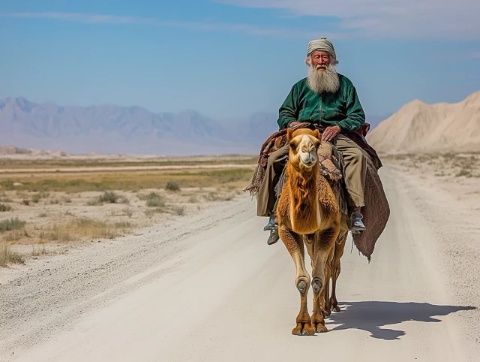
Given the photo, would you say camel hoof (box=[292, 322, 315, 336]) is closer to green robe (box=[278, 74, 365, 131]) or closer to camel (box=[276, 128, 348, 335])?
camel (box=[276, 128, 348, 335])

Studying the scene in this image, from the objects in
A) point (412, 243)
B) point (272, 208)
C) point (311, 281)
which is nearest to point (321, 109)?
point (272, 208)

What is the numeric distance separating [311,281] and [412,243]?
29.6 ft

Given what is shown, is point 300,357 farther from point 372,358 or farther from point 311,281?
point 311,281

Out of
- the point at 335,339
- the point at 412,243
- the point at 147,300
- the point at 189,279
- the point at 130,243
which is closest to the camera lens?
the point at 335,339

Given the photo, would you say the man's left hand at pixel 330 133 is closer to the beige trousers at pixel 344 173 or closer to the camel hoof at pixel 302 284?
the beige trousers at pixel 344 173

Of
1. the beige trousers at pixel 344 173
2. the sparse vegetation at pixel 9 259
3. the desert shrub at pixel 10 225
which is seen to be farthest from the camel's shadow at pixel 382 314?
the desert shrub at pixel 10 225

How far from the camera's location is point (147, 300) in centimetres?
1108

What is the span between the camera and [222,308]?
34.0 ft

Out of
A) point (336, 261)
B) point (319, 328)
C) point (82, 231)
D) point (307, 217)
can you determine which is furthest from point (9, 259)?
point (307, 217)

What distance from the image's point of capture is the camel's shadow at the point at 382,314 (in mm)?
9240

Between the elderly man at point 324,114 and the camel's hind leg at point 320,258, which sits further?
the elderly man at point 324,114

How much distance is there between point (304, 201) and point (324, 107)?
2202 millimetres

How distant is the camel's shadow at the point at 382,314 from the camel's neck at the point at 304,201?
1461mm

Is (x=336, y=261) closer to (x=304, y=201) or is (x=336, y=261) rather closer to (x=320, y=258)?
(x=320, y=258)
